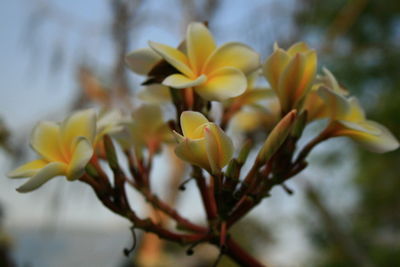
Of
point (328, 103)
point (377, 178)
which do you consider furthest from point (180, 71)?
point (377, 178)

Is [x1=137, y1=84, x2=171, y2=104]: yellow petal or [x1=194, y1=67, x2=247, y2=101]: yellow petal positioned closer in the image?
[x1=194, y1=67, x2=247, y2=101]: yellow petal

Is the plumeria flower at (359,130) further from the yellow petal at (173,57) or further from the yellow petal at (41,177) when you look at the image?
the yellow petal at (41,177)

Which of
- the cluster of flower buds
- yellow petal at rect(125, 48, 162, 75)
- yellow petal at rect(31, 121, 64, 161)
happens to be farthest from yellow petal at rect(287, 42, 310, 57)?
yellow petal at rect(31, 121, 64, 161)

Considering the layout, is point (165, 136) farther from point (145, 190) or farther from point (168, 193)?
point (168, 193)

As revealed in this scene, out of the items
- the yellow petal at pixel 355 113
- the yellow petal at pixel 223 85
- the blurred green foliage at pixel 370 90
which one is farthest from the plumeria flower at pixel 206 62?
the blurred green foliage at pixel 370 90

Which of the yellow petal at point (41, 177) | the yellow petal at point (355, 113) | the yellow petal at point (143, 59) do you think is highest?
the yellow petal at point (143, 59)

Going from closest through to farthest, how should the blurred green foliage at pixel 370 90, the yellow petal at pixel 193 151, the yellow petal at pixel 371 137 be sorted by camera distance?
the yellow petal at pixel 193 151 → the yellow petal at pixel 371 137 → the blurred green foliage at pixel 370 90

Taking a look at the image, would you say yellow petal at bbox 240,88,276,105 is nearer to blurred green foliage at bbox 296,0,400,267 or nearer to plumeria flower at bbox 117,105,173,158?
plumeria flower at bbox 117,105,173,158
